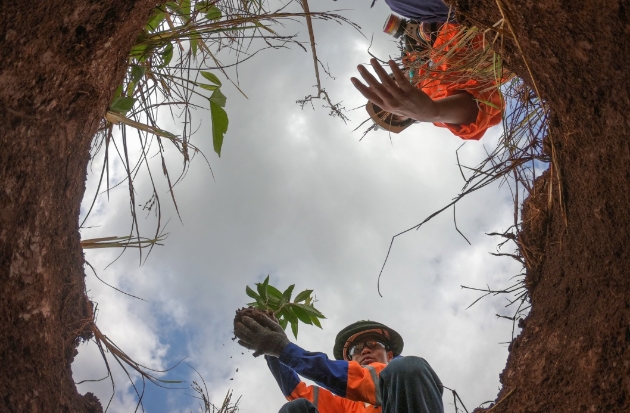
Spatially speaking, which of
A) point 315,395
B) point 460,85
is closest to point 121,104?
point 460,85

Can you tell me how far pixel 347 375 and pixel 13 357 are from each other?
1.28 metres

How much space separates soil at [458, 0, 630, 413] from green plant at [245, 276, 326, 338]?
48.5 inches

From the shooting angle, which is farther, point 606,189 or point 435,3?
point 435,3

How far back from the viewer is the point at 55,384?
2.82 ft

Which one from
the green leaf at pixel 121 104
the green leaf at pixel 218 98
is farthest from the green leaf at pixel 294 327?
the green leaf at pixel 121 104

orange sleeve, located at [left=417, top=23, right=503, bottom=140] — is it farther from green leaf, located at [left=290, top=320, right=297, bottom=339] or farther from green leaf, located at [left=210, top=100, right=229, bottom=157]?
green leaf, located at [left=290, top=320, right=297, bottom=339]

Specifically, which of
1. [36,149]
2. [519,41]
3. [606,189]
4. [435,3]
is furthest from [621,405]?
[435,3]

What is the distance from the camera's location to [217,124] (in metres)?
1.63

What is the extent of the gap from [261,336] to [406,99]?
3.71 ft

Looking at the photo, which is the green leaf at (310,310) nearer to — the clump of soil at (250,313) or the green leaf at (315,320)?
the green leaf at (315,320)

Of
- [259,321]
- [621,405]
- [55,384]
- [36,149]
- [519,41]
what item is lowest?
[621,405]

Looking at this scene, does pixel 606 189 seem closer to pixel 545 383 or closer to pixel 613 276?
pixel 613 276

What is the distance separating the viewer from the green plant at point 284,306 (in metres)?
2.21

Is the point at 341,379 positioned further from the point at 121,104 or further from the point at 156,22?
the point at 156,22
